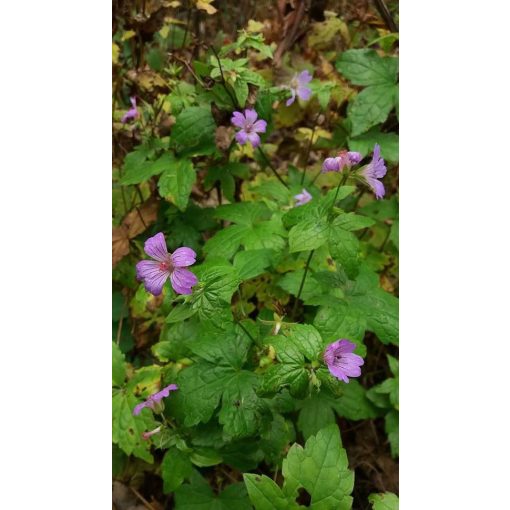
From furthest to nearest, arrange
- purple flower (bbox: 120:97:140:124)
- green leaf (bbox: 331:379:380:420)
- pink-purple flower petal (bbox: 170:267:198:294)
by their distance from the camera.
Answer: purple flower (bbox: 120:97:140:124), green leaf (bbox: 331:379:380:420), pink-purple flower petal (bbox: 170:267:198:294)

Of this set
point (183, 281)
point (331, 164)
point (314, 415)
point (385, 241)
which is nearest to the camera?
point (183, 281)

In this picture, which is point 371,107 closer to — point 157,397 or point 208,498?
point 157,397

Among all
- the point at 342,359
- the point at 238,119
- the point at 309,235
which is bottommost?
the point at 342,359

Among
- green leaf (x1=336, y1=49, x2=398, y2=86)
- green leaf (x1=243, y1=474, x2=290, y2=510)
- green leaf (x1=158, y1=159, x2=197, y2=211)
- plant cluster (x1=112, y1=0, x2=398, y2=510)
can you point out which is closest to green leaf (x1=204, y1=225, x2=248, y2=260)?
plant cluster (x1=112, y1=0, x2=398, y2=510)

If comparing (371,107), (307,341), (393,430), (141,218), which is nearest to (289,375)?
(307,341)

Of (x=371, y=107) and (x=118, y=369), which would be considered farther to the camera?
(x=371, y=107)

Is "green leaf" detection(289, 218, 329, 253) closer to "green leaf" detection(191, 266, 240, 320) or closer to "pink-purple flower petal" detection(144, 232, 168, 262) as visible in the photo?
"green leaf" detection(191, 266, 240, 320)

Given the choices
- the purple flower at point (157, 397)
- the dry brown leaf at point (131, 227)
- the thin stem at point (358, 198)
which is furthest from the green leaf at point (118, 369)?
the thin stem at point (358, 198)
